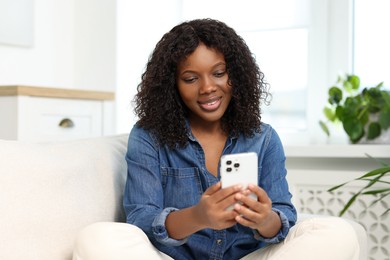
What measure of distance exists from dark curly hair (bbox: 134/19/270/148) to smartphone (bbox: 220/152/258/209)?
29 centimetres

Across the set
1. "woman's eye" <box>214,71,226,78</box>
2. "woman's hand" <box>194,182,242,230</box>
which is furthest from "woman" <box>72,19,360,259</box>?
"woman's hand" <box>194,182,242,230</box>

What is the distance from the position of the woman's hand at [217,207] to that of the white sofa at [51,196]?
0.95ft

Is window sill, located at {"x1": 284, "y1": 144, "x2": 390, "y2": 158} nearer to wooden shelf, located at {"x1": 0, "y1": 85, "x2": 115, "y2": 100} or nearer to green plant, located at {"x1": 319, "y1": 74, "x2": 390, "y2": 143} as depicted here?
green plant, located at {"x1": 319, "y1": 74, "x2": 390, "y2": 143}

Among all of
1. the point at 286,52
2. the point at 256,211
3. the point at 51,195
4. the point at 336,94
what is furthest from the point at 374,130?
the point at 51,195

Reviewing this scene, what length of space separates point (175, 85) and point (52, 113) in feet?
2.68

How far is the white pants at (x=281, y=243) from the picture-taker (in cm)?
125

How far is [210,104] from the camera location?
150 centimetres

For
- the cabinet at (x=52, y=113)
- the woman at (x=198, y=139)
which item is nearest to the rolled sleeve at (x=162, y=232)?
the woman at (x=198, y=139)

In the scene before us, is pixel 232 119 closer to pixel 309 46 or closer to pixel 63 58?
pixel 309 46

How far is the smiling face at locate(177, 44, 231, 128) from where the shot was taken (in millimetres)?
1486

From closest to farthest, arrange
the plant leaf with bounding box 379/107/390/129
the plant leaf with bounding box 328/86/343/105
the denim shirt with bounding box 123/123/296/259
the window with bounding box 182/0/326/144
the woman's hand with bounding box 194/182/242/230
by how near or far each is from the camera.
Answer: the woman's hand with bounding box 194/182/242/230 → the denim shirt with bounding box 123/123/296/259 → the plant leaf with bounding box 379/107/390/129 → the plant leaf with bounding box 328/86/343/105 → the window with bounding box 182/0/326/144

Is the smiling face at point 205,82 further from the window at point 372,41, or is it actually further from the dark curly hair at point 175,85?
the window at point 372,41

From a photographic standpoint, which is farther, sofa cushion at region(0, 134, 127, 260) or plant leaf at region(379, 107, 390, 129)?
plant leaf at region(379, 107, 390, 129)

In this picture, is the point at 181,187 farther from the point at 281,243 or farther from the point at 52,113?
the point at 52,113
